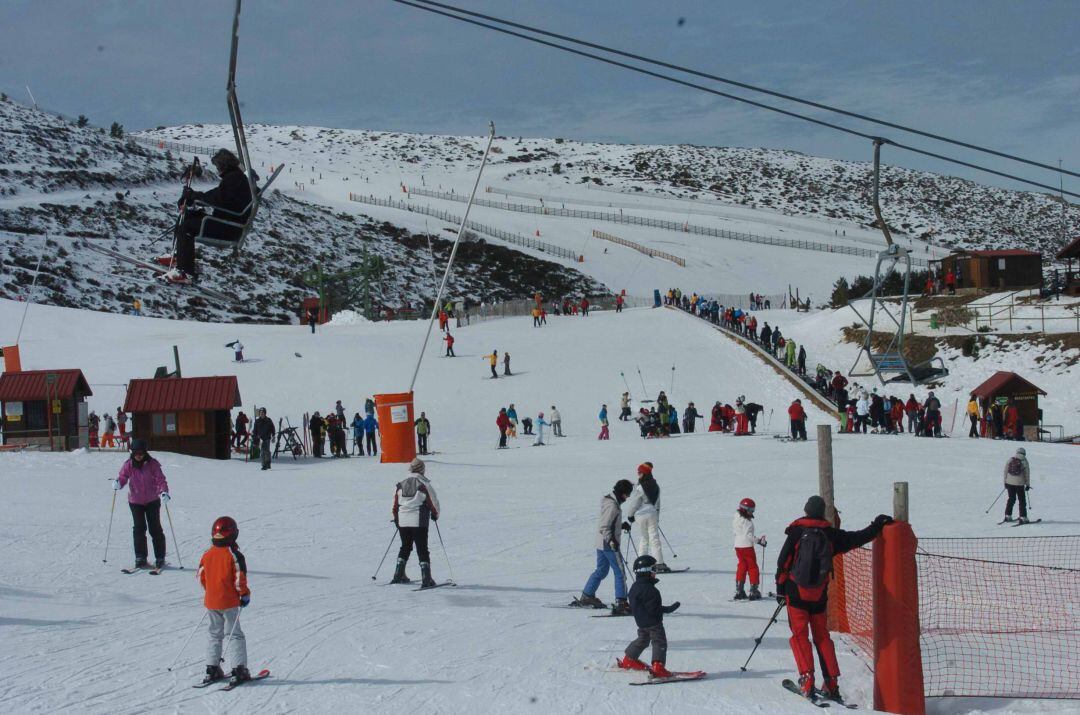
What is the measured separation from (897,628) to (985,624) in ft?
11.5

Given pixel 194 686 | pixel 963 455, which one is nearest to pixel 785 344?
pixel 963 455

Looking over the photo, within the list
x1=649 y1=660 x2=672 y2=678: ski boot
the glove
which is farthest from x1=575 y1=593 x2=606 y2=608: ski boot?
the glove

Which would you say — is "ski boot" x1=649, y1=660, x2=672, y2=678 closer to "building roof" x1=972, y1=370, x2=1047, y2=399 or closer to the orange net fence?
the orange net fence

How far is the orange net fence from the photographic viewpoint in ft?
27.5

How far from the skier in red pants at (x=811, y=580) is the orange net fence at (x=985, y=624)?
63 cm

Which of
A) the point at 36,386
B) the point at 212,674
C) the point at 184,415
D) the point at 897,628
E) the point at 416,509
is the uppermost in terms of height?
the point at 36,386

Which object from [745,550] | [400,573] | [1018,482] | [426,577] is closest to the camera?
[745,550]

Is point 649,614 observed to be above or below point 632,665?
above

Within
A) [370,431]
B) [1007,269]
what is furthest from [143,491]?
[1007,269]

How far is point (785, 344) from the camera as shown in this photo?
137ft

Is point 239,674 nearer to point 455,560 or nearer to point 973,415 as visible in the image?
point 455,560

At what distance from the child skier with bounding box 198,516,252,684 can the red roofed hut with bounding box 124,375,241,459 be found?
61.1 feet

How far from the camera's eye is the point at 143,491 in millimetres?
11672

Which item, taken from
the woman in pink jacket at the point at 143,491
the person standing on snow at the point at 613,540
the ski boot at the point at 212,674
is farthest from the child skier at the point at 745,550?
the woman in pink jacket at the point at 143,491
